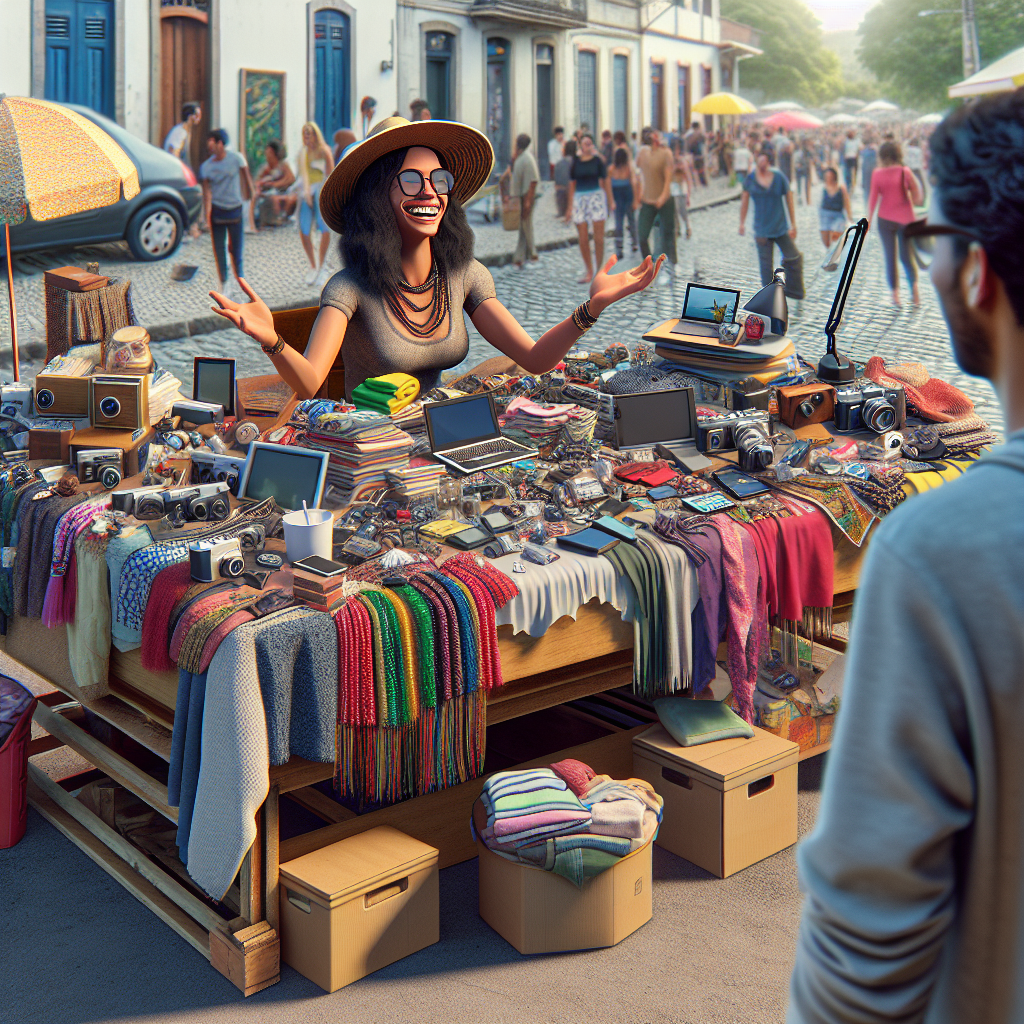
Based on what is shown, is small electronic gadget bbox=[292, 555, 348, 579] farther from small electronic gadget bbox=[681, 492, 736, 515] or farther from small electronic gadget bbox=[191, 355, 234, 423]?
small electronic gadget bbox=[191, 355, 234, 423]

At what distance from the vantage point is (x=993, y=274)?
42.5 inches

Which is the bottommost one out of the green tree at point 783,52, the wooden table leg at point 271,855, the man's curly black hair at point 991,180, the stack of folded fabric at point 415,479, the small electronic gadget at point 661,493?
the wooden table leg at point 271,855

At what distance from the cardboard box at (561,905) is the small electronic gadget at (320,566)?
878 mm

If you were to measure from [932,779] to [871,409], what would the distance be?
3713 millimetres

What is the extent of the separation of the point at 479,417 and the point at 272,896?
1.81 metres

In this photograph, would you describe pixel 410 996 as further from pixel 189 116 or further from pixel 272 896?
pixel 189 116

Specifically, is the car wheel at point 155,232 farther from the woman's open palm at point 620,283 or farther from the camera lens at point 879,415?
the camera lens at point 879,415

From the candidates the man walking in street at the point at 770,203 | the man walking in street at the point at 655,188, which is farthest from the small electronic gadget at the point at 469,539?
the man walking in street at the point at 655,188

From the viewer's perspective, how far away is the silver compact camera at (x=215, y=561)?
323 centimetres

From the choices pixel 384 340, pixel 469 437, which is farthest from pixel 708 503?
pixel 384 340

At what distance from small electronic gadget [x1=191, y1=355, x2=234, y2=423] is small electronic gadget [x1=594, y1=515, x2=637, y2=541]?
1.86 metres

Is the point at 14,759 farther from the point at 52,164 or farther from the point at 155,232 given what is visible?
the point at 155,232

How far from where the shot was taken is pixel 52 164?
182 inches

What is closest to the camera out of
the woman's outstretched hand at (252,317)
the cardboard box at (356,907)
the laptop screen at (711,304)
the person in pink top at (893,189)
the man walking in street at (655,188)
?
the cardboard box at (356,907)
